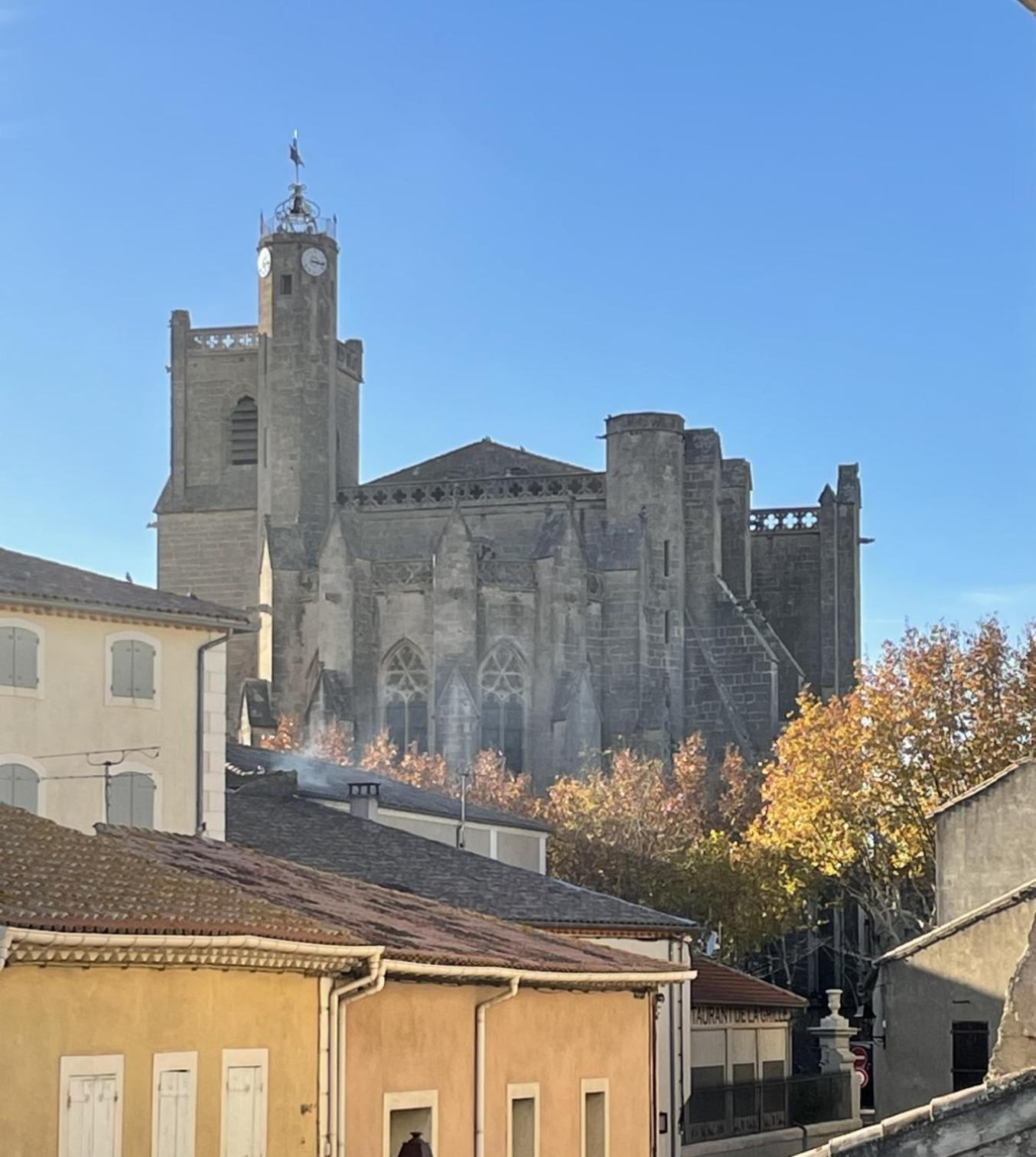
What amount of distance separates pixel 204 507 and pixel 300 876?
69134 millimetres

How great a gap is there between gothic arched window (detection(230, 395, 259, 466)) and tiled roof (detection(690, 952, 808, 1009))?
46.6m

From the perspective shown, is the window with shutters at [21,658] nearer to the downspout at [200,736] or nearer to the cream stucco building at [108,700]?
the cream stucco building at [108,700]

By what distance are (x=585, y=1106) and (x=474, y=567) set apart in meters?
60.3

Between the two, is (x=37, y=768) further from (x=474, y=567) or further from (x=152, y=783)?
(x=474, y=567)

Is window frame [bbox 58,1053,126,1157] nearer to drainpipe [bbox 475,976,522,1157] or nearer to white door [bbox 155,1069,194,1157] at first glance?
white door [bbox 155,1069,194,1157]

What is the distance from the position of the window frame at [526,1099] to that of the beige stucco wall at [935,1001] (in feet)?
62.3

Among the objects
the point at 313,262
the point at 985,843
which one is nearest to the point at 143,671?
the point at 985,843

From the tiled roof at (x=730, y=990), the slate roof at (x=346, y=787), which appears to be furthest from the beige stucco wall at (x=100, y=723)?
the tiled roof at (x=730, y=990)

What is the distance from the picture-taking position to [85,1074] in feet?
56.3

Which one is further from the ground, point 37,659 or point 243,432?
point 243,432

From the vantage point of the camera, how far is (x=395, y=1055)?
71.4 feet

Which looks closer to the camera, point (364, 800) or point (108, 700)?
point (108, 700)

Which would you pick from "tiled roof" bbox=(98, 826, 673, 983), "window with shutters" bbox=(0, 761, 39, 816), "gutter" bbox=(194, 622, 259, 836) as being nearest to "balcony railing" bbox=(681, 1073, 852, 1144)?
"gutter" bbox=(194, 622, 259, 836)

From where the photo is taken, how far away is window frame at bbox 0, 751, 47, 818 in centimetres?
3434
